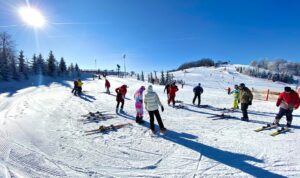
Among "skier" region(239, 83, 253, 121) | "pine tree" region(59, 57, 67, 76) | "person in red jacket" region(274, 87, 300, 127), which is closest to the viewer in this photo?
"person in red jacket" region(274, 87, 300, 127)

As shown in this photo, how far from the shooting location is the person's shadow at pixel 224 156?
480 centimetres

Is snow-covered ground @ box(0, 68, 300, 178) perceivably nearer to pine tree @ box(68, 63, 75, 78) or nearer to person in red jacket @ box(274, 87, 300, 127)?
person in red jacket @ box(274, 87, 300, 127)

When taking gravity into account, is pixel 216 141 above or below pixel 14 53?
below

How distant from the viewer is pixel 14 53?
55656 mm

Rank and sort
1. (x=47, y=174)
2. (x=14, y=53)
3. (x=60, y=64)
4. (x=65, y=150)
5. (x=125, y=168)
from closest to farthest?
(x=47, y=174), (x=125, y=168), (x=65, y=150), (x=14, y=53), (x=60, y=64)

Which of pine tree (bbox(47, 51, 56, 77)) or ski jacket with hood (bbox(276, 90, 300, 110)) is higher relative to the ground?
pine tree (bbox(47, 51, 56, 77))

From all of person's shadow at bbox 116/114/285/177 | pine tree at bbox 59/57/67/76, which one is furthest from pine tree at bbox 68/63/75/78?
person's shadow at bbox 116/114/285/177

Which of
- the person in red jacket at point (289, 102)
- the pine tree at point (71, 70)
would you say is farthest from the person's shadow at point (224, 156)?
the pine tree at point (71, 70)

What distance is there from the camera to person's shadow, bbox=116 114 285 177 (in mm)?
4801

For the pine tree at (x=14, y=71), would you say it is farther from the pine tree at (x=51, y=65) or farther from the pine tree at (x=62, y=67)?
the pine tree at (x=62, y=67)

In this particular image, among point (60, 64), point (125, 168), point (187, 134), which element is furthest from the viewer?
point (60, 64)

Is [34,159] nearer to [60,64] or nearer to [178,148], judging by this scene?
[178,148]

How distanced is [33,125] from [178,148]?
258 inches

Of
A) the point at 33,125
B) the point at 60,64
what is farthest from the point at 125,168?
the point at 60,64
